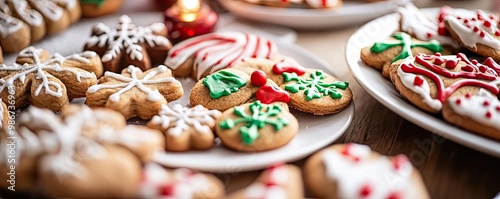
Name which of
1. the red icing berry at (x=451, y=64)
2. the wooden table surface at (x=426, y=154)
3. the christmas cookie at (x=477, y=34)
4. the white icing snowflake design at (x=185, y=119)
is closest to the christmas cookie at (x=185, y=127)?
the white icing snowflake design at (x=185, y=119)

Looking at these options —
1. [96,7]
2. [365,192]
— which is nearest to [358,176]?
[365,192]

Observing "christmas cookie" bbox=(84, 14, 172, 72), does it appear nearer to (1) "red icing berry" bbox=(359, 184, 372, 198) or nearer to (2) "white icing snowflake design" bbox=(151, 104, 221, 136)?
(2) "white icing snowflake design" bbox=(151, 104, 221, 136)

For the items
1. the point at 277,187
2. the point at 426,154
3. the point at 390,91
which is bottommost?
the point at 426,154

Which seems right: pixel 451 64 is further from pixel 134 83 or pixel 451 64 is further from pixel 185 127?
pixel 134 83

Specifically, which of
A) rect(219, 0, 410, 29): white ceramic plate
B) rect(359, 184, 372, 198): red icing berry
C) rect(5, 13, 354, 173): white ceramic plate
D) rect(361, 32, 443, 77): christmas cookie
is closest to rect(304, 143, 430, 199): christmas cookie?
rect(359, 184, 372, 198): red icing berry

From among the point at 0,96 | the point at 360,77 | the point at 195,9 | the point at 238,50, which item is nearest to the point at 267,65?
the point at 238,50
